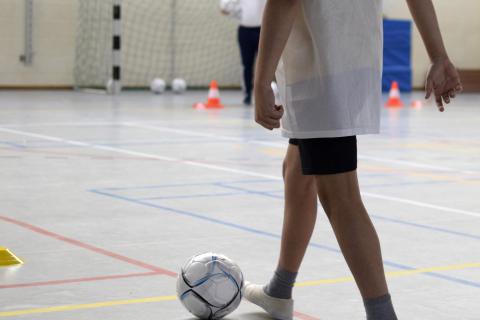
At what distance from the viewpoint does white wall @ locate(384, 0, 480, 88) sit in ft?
71.2

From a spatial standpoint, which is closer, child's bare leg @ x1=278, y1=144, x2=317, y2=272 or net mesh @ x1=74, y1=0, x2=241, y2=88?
child's bare leg @ x1=278, y1=144, x2=317, y2=272

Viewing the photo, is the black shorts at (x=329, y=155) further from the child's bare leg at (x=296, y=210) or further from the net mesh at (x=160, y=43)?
the net mesh at (x=160, y=43)

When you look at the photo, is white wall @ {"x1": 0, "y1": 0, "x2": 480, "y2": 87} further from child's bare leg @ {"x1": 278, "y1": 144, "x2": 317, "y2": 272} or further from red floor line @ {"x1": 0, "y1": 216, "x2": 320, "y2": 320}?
child's bare leg @ {"x1": 278, "y1": 144, "x2": 317, "y2": 272}

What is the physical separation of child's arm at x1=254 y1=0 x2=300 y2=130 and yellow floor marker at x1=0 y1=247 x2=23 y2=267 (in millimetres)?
1572

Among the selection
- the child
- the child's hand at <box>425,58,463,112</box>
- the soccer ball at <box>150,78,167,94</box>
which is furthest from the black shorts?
the soccer ball at <box>150,78,167,94</box>

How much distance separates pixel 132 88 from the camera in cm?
1858

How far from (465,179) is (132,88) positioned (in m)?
12.2

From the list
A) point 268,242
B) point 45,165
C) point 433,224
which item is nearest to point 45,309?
point 268,242

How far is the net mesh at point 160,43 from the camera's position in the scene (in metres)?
17.8

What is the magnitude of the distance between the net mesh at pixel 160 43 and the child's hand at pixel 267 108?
15176 millimetres

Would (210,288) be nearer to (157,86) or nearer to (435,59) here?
(435,59)

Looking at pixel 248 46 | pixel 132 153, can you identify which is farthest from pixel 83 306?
pixel 248 46

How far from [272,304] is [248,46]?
38.8ft

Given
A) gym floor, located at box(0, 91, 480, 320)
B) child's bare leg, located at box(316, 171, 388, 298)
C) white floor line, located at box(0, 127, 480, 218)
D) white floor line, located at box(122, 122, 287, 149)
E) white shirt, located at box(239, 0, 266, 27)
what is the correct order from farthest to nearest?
white shirt, located at box(239, 0, 266, 27), white floor line, located at box(122, 122, 287, 149), white floor line, located at box(0, 127, 480, 218), gym floor, located at box(0, 91, 480, 320), child's bare leg, located at box(316, 171, 388, 298)
